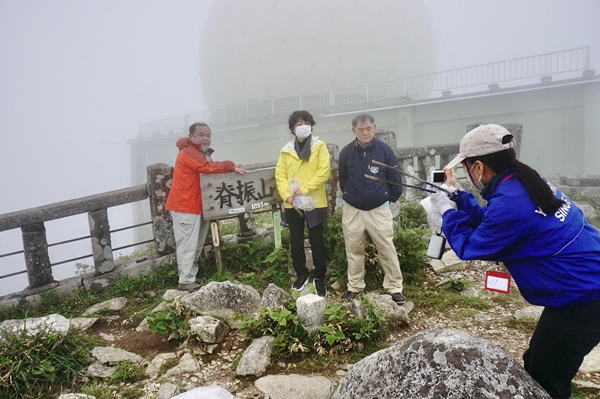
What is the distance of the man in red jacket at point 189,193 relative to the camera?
15.8 ft

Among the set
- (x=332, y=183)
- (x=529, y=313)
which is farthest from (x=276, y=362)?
(x=332, y=183)

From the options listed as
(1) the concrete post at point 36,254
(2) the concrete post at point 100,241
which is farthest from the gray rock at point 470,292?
(1) the concrete post at point 36,254

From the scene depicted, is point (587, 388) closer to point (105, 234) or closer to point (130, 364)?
point (130, 364)

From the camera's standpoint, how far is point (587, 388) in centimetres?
282

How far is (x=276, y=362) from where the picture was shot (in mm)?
3199

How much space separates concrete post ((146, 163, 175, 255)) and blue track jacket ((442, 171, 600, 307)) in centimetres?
431

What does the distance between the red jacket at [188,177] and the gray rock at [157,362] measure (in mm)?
1908

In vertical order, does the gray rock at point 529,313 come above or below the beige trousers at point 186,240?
below

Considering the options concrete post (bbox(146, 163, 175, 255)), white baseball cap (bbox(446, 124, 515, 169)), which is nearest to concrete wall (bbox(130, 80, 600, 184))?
concrete post (bbox(146, 163, 175, 255))

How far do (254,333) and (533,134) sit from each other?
14.5 metres

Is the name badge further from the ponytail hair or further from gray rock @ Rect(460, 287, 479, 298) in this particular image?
gray rock @ Rect(460, 287, 479, 298)

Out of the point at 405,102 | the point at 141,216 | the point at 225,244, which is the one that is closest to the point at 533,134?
the point at 405,102

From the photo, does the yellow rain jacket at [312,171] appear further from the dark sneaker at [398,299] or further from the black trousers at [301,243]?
the dark sneaker at [398,299]

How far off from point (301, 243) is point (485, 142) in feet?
9.90
